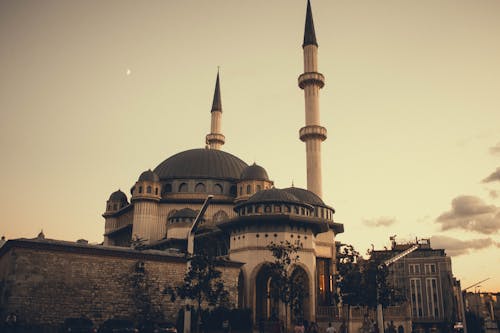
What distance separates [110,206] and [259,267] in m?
33.5

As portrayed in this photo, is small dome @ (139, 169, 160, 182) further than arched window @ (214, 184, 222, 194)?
No

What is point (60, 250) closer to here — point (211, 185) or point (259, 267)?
point (259, 267)

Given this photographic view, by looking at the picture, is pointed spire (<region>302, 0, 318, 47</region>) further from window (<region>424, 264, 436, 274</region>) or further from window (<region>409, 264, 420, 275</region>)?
window (<region>424, 264, 436, 274</region>)

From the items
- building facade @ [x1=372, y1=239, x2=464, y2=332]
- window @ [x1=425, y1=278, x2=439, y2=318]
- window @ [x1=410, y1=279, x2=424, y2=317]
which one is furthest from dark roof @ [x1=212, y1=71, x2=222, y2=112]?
window @ [x1=425, y1=278, x2=439, y2=318]

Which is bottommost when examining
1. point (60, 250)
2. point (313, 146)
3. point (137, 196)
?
point (60, 250)

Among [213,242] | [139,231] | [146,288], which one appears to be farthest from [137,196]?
[146,288]

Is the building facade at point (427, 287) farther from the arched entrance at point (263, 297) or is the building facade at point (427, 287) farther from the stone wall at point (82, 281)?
the stone wall at point (82, 281)

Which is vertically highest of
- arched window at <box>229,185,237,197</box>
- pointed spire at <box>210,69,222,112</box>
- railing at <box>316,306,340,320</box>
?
pointed spire at <box>210,69,222,112</box>

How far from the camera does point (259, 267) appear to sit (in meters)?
41.9

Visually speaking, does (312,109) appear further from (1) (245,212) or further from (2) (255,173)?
(1) (245,212)

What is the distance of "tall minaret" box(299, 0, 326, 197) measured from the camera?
57.7 m

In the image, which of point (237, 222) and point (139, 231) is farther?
point (139, 231)

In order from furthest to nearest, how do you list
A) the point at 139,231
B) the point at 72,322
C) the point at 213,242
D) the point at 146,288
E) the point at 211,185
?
the point at 211,185
the point at 139,231
the point at 213,242
the point at 146,288
the point at 72,322

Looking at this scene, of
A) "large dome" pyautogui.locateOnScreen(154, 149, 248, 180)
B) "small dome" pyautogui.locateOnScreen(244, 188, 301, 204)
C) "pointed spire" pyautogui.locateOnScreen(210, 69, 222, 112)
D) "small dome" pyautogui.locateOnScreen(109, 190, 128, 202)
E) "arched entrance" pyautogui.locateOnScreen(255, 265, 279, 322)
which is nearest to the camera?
"small dome" pyautogui.locateOnScreen(244, 188, 301, 204)
